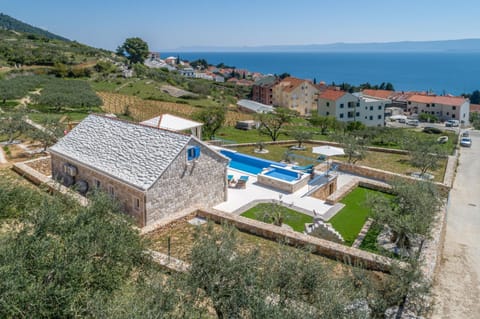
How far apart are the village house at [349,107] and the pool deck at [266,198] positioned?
5499 cm

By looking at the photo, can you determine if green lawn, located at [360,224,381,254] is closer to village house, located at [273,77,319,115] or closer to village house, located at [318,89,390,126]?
village house, located at [318,89,390,126]

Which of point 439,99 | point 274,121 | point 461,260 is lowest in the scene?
point 461,260

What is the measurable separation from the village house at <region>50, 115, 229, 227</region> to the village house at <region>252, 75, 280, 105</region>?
83.5 m

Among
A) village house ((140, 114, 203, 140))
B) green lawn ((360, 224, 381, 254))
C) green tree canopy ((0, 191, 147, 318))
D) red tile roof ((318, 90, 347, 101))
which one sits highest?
red tile roof ((318, 90, 347, 101))

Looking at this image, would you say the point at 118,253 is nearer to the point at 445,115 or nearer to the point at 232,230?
the point at 232,230

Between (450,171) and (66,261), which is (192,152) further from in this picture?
(450,171)

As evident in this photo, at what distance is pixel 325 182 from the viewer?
22.5 metres

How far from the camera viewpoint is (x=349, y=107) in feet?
252

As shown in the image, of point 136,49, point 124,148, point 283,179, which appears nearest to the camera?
point 124,148

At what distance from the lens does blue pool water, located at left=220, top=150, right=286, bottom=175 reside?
88.2 ft

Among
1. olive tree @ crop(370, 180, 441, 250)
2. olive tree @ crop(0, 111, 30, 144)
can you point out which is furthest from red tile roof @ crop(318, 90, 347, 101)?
olive tree @ crop(370, 180, 441, 250)

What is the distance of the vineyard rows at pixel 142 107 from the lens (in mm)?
49188

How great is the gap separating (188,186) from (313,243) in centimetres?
659

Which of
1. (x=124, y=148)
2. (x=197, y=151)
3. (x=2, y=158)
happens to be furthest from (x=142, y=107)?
(x=197, y=151)
